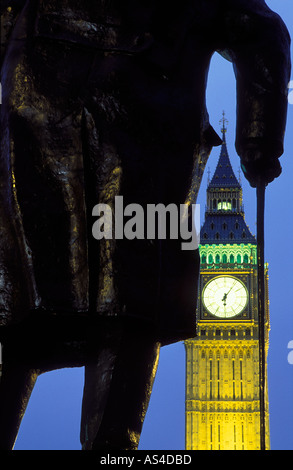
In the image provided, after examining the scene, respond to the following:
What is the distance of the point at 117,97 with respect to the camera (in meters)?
3.59

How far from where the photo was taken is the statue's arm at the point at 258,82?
13.1 feet

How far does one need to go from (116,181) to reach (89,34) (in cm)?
60

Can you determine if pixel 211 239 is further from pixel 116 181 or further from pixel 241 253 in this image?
pixel 116 181

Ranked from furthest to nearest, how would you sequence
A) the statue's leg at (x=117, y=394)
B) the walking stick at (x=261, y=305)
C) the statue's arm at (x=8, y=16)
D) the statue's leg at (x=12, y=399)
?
1. the statue's arm at (x=8, y=16)
2. the walking stick at (x=261, y=305)
3. the statue's leg at (x=12, y=399)
4. the statue's leg at (x=117, y=394)

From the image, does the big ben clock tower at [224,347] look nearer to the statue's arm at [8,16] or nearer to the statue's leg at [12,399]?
the statue's arm at [8,16]

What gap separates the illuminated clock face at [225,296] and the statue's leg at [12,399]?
68.6 metres

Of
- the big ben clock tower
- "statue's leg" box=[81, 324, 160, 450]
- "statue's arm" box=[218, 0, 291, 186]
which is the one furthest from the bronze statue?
the big ben clock tower

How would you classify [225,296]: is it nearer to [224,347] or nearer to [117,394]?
[224,347]

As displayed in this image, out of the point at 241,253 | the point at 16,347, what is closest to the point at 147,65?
the point at 16,347

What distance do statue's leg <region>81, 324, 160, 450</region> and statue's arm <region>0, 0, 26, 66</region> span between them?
1.29 meters

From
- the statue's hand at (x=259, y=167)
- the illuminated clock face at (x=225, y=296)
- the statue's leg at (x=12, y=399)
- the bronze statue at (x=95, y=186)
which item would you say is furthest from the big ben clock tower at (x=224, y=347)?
the statue's leg at (x=12, y=399)

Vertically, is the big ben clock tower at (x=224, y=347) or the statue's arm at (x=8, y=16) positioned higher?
the big ben clock tower at (x=224, y=347)

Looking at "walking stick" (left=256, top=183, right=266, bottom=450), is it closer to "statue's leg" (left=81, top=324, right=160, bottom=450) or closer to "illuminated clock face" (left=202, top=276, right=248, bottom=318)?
"statue's leg" (left=81, top=324, right=160, bottom=450)

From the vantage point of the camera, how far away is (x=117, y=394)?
11.1 ft
